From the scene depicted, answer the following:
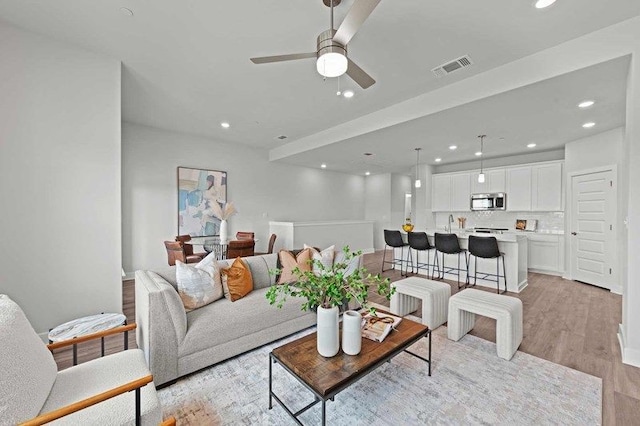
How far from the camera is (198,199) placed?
225 inches

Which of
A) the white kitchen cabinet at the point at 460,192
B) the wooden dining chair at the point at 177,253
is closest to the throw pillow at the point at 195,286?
the wooden dining chair at the point at 177,253

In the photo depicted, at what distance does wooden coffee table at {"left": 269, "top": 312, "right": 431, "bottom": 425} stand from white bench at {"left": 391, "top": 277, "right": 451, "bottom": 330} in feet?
3.27

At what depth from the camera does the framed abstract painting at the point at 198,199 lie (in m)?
5.50

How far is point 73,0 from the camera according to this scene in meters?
2.21

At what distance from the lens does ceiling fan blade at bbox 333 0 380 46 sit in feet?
4.76

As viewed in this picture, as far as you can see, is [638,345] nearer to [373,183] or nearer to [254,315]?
[254,315]

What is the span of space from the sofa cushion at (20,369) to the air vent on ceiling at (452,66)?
3961 mm

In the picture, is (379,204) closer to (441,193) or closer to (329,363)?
(441,193)

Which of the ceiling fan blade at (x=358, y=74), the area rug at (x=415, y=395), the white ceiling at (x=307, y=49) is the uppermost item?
the white ceiling at (x=307, y=49)

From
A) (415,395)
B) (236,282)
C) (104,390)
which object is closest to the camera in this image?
(104,390)

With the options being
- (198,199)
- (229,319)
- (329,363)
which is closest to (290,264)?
(229,319)

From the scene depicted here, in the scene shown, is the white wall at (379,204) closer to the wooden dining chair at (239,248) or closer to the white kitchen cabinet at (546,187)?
the white kitchen cabinet at (546,187)

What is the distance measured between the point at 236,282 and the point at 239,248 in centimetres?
184

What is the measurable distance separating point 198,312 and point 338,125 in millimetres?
3922
